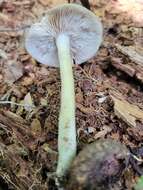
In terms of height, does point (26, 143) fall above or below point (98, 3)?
below

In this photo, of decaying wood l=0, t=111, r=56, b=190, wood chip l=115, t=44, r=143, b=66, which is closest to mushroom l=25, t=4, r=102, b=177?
decaying wood l=0, t=111, r=56, b=190

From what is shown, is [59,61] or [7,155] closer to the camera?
[7,155]

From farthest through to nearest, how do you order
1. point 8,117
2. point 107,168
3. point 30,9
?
point 30,9 < point 8,117 < point 107,168

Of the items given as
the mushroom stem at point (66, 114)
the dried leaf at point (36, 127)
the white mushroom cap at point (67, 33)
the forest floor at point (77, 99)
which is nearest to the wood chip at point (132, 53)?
the forest floor at point (77, 99)

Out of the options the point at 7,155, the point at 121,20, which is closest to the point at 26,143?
the point at 7,155

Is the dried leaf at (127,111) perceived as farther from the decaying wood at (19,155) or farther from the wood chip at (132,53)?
the decaying wood at (19,155)

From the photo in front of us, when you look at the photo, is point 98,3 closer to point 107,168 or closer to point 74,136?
point 74,136

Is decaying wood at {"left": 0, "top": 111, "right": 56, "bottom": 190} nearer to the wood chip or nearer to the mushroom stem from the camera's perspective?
the mushroom stem
